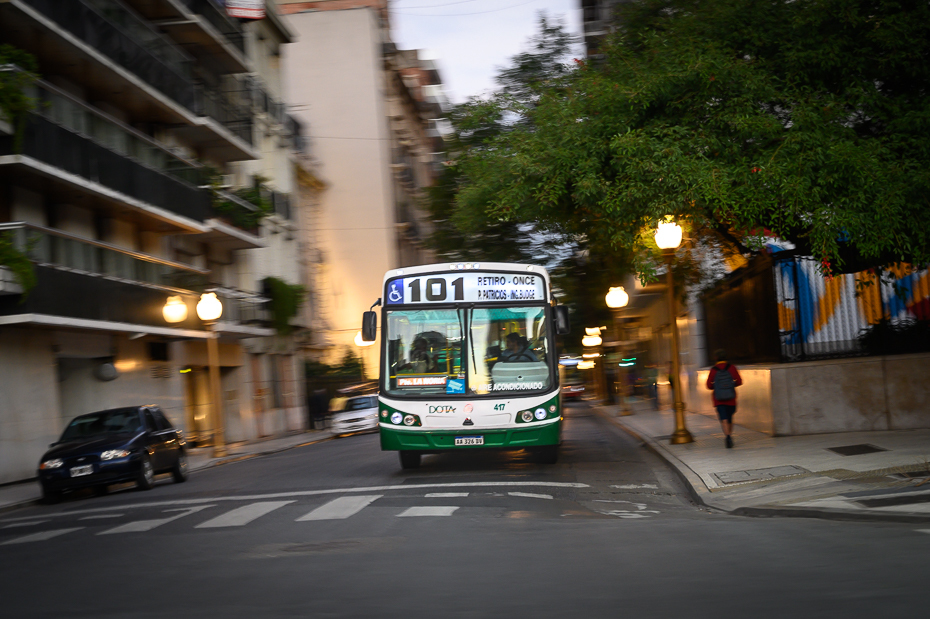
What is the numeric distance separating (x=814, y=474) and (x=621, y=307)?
17.8m

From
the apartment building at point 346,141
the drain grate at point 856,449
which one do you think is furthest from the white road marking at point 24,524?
the apartment building at point 346,141

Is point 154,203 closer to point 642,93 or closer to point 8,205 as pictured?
point 8,205

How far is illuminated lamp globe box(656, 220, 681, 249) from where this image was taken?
17422 millimetres

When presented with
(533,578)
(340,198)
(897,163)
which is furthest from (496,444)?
(340,198)

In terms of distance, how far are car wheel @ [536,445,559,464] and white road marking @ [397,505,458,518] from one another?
5.44m

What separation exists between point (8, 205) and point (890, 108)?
57.3ft

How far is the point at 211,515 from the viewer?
11812 millimetres

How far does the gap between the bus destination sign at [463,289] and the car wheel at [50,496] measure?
19.6 ft

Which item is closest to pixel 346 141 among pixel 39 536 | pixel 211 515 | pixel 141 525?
pixel 211 515

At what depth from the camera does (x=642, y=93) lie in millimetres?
15539

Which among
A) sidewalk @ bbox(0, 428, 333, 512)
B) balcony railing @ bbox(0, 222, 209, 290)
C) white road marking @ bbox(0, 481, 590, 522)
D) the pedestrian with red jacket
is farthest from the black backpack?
balcony railing @ bbox(0, 222, 209, 290)

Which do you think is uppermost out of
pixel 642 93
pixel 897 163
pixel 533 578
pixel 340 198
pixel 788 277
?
pixel 340 198

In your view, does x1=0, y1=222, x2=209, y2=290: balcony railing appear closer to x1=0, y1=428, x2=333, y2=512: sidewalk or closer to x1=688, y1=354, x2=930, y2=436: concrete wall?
x1=0, y1=428, x2=333, y2=512: sidewalk

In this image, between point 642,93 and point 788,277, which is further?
point 788,277
